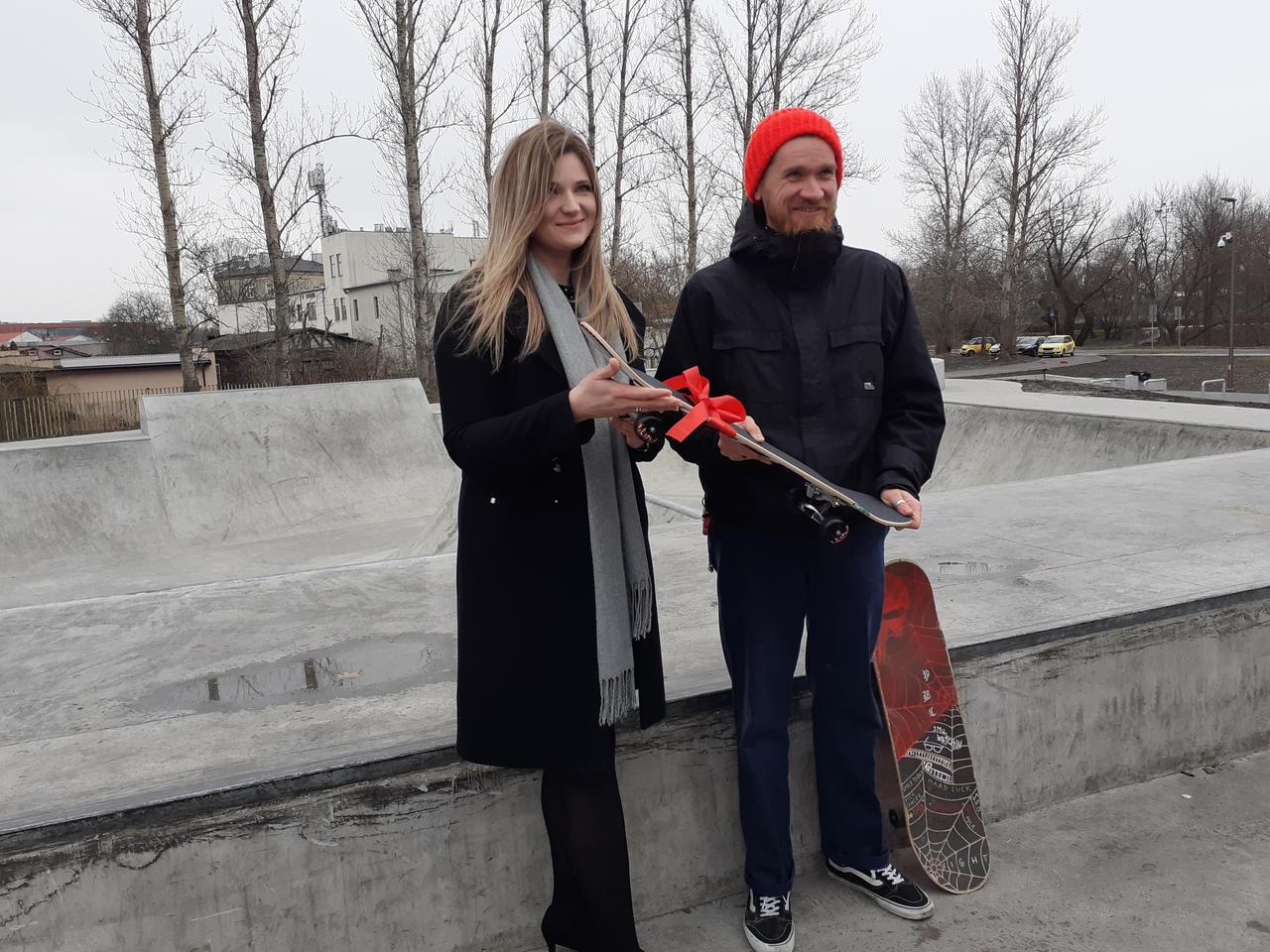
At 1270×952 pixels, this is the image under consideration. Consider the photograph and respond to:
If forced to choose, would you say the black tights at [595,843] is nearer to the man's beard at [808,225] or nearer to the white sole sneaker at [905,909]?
the white sole sneaker at [905,909]

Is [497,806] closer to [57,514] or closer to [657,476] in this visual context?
[57,514]

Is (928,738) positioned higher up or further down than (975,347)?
further down

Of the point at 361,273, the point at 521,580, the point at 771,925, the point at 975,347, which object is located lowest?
the point at 771,925

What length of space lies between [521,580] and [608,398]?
1.42ft

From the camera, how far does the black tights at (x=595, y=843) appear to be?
196 cm

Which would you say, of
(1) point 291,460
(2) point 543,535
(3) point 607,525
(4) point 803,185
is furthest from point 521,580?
(1) point 291,460

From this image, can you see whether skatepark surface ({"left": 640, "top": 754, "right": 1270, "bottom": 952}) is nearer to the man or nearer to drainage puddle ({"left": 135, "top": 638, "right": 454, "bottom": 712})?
the man

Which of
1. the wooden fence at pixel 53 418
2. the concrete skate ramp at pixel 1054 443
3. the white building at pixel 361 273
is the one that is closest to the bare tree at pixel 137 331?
the white building at pixel 361 273

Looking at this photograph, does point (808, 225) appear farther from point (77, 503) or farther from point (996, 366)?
point (996, 366)

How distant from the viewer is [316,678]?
3.08 m

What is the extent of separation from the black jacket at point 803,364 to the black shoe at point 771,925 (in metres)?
0.97

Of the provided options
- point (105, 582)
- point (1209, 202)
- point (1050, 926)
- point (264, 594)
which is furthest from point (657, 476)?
point (1209, 202)

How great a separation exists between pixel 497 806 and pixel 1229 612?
271 centimetres

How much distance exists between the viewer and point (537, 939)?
233 cm
